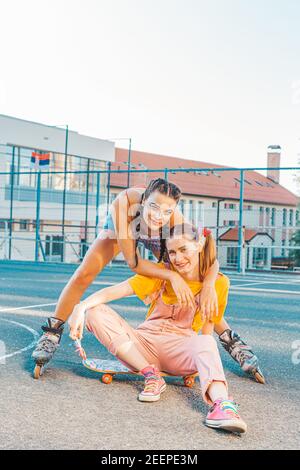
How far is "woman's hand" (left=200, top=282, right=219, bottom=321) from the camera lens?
145 inches

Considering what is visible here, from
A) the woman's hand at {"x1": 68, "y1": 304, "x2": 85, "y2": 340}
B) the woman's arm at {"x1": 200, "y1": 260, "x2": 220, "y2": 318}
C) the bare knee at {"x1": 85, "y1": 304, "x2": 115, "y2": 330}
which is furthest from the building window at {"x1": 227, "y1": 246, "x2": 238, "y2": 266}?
the woman's hand at {"x1": 68, "y1": 304, "x2": 85, "y2": 340}

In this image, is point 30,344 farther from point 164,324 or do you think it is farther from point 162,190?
point 162,190

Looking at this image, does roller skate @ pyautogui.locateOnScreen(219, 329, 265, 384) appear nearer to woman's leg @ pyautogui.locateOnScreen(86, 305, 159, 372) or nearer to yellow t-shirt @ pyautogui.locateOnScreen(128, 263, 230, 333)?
yellow t-shirt @ pyautogui.locateOnScreen(128, 263, 230, 333)

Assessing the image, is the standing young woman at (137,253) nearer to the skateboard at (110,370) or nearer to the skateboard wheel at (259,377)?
the skateboard wheel at (259,377)

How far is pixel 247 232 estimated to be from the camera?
51.0ft

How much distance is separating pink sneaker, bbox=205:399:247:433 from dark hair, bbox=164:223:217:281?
37.3 inches

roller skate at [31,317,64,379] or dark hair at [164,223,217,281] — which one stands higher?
dark hair at [164,223,217,281]

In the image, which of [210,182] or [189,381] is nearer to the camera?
[189,381]

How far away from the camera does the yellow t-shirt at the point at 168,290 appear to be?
12.6 ft

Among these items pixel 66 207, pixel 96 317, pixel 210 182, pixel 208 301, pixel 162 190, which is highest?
pixel 210 182

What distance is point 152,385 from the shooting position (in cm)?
353

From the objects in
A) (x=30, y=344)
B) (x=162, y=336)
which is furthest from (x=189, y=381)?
(x=30, y=344)

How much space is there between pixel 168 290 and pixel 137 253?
270 mm

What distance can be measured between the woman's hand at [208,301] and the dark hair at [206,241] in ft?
A: 0.62
